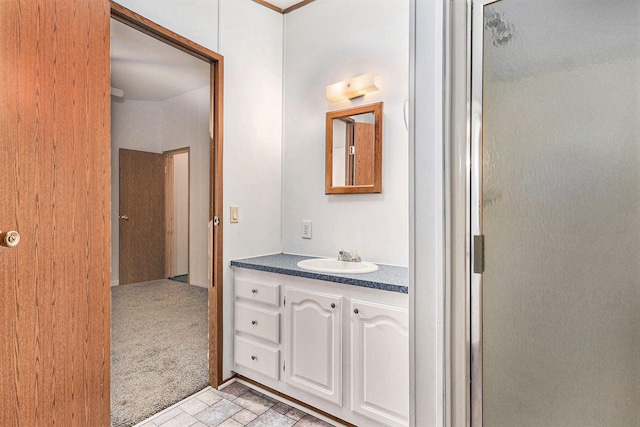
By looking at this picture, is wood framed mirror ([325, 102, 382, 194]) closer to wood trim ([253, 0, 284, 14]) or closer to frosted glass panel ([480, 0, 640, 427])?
wood trim ([253, 0, 284, 14])

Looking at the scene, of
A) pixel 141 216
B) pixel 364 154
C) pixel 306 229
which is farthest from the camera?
pixel 306 229

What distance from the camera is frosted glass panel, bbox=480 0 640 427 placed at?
0.69 m

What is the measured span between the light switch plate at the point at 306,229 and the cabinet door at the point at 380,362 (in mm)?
874

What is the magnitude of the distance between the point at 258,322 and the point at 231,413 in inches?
20.0

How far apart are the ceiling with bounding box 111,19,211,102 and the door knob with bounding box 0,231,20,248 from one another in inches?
31.9

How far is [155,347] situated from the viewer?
1.94 meters

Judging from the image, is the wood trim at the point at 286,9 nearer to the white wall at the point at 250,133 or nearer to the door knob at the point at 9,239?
the white wall at the point at 250,133

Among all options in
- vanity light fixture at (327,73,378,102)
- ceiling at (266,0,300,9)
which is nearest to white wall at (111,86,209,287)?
vanity light fixture at (327,73,378,102)

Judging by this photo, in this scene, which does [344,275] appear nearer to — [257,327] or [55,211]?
[257,327]

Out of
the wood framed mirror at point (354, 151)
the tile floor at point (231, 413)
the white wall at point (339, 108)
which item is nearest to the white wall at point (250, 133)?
the white wall at point (339, 108)

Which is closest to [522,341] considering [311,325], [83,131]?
[311,325]

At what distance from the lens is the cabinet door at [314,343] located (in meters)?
1.81

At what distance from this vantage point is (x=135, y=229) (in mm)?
1760

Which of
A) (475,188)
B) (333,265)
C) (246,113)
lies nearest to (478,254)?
(475,188)
